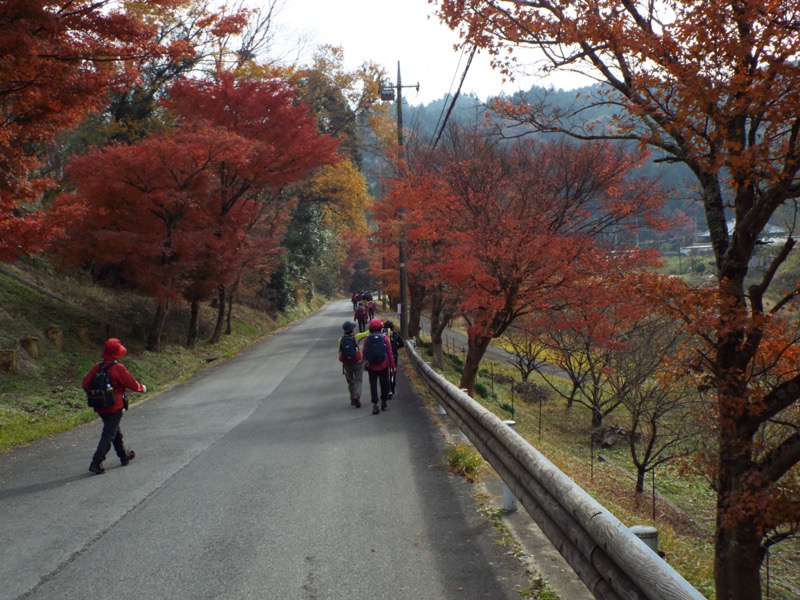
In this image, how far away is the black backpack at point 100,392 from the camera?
292 inches

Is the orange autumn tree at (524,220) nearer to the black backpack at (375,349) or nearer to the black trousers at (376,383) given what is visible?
the black backpack at (375,349)

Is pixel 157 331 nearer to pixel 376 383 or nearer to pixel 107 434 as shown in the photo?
pixel 376 383

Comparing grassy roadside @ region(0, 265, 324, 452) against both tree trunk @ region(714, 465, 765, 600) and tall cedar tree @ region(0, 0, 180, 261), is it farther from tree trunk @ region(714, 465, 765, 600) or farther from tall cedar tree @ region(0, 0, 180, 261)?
tree trunk @ region(714, 465, 765, 600)

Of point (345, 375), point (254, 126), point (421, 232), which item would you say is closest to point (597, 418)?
point (421, 232)

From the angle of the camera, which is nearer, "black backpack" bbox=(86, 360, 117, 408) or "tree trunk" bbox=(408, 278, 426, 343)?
"black backpack" bbox=(86, 360, 117, 408)

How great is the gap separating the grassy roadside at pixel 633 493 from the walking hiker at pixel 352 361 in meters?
3.48

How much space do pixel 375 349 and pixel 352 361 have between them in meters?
0.57

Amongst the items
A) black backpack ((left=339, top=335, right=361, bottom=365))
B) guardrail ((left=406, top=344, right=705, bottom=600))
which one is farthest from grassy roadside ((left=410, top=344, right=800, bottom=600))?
black backpack ((left=339, top=335, right=361, bottom=365))

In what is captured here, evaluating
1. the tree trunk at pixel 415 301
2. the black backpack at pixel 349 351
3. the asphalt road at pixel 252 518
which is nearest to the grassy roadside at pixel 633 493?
the tree trunk at pixel 415 301

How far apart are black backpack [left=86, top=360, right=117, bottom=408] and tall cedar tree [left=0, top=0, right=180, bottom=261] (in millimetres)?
4061

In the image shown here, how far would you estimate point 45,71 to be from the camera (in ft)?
29.8

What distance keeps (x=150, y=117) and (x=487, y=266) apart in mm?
19253

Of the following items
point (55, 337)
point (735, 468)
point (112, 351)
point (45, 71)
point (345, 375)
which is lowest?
point (345, 375)

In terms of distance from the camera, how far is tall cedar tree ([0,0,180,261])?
8242mm
